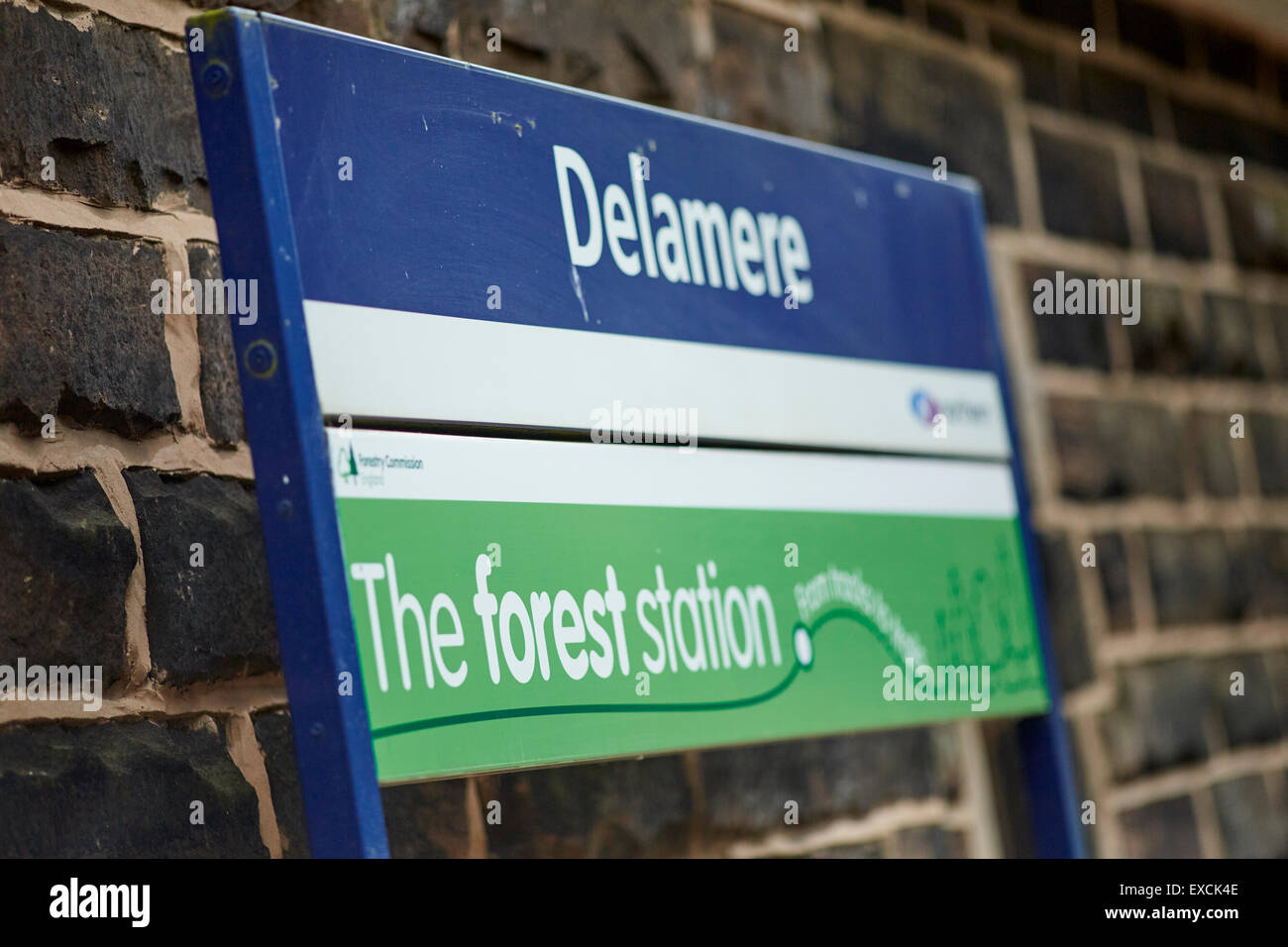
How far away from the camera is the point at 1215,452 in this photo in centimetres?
238

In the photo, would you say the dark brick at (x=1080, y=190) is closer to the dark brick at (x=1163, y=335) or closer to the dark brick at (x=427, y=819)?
the dark brick at (x=1163, y=335)

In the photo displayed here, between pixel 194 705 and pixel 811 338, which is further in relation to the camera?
pixel 811 338

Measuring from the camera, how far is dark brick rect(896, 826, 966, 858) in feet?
5.85

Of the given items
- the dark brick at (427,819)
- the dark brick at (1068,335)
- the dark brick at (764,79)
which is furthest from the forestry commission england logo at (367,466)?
the dark brick at (1068,335)

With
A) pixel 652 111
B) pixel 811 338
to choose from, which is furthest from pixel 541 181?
pixel 811 338

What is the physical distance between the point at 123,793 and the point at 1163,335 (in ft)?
5.95

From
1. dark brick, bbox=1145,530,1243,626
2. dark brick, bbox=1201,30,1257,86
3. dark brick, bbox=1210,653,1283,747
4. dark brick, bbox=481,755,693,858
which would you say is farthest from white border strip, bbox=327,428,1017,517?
dark brick, bbox=1201,30,1257,86

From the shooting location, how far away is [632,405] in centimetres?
105

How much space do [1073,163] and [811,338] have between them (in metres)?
1.16

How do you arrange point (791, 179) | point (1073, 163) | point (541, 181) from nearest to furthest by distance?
1. point (541, 181)
2. point (791, 179)
3. point (1073, 163)

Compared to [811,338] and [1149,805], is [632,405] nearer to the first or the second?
[811,338]

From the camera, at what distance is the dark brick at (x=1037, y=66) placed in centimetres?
216

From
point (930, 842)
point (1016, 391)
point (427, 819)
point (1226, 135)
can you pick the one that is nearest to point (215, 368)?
point (427, 819)

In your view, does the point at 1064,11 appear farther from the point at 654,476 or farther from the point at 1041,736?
the point at 654,476
